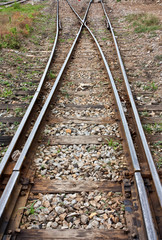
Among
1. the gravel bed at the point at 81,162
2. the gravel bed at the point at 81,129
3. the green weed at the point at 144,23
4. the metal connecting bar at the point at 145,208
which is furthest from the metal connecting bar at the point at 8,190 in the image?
the green weed at the point at 144,23

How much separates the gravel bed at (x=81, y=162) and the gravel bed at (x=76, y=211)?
0.33m

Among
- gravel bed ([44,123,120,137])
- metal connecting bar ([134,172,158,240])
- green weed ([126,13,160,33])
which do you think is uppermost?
green weed ([126,13,160,33])

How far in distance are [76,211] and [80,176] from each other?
0.57 metres

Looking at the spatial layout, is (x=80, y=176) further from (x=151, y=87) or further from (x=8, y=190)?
(x=151, y=87)

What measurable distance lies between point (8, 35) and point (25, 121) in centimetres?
683

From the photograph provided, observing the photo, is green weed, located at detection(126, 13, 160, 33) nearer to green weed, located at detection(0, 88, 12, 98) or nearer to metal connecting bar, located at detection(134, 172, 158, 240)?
green weed, located at detection(0, 88, 12, 98)

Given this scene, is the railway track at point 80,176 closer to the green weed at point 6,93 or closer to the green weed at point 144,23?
the green weed at point 6,93

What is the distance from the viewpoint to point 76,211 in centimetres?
258

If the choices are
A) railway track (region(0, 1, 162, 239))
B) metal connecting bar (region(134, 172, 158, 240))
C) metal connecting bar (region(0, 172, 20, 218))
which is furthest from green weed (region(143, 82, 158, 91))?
metal connecting bar (region(0, 172, 20, 218))

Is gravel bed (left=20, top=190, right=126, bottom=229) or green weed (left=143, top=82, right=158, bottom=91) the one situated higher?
green weed (left=143, top=82, right=158, bottom=91)

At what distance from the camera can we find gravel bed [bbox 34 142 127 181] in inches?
122

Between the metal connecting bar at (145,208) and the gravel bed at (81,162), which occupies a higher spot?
the gravel bed at (81,162)

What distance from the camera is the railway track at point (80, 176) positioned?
237 cm

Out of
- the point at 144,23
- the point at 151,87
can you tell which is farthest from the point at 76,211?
the point at 144,23
